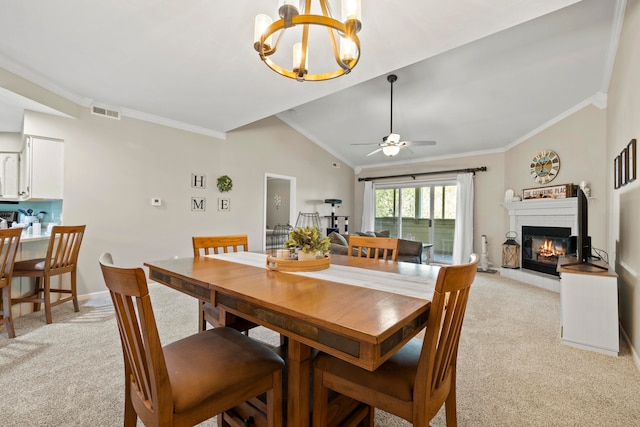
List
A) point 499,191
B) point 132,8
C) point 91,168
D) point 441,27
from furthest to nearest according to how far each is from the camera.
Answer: point 499,191, point 91,168, point 441,27, point 132,8

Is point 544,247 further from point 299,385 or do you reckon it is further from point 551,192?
point 299,385

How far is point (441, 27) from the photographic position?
7.40 feet

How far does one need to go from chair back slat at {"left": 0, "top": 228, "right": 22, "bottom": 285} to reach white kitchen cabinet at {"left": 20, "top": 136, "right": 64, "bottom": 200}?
108 centimetres

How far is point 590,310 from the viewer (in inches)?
94.4

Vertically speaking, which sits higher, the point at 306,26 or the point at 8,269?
the point at 306,26

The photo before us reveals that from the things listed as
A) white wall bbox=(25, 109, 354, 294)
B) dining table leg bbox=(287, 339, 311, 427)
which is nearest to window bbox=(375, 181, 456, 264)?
white wall bbox=(25, 109, 354, 294)

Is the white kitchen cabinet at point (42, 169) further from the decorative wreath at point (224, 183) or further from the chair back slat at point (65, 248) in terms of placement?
the decorative wreath at point (224, 183)

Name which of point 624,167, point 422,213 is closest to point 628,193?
point 624,167

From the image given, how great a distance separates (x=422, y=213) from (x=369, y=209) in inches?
53.4

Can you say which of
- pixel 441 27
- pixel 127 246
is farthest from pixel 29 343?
pixel 441 27

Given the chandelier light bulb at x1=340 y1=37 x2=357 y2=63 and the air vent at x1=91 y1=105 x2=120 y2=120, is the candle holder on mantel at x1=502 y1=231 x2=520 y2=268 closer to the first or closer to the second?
the chandelier light bulb at x1=340 y1=37 x2=357 y2=63

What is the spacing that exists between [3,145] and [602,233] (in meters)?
8.38

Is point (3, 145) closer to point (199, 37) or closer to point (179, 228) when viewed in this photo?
point (179, 228)

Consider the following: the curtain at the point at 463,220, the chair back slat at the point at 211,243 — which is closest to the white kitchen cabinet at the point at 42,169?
the chair back slat at the point at 211,243
